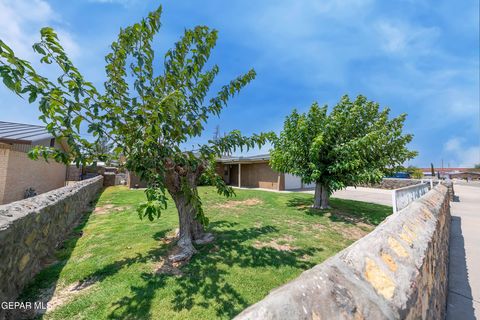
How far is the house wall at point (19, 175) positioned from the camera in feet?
32.3

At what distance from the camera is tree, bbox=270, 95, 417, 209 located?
8.51m

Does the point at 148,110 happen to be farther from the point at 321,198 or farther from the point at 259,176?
the point at 259,176

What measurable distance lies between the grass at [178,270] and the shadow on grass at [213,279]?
0.05 feet

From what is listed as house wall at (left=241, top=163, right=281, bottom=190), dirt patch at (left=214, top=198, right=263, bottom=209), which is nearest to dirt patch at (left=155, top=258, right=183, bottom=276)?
dirt patch at (left=214, top=198, right=263, bottom=209)

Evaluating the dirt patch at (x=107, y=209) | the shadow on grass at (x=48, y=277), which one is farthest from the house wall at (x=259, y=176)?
the shadow on grass at (x=48, y=277)

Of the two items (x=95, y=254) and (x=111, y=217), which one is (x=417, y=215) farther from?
(x=111, y=217)

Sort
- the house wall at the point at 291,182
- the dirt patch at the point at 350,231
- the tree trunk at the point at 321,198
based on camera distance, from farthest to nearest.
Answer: the house wall at the point at 291,182 < the tree trunk at the point at 321,198 < the dirt patch at the point at 350,231

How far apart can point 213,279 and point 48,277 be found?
289 cm

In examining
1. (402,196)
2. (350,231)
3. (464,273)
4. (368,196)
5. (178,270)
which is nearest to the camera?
(178,270)

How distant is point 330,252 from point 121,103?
523cm

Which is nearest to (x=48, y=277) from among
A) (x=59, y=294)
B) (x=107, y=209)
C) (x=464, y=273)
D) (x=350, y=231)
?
(x=59, y=294)

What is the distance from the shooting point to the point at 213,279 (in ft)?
12.0

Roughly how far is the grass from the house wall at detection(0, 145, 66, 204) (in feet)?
19.5

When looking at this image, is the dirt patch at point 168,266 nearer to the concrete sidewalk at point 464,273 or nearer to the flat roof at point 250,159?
the concrete sidewalk at point 464,273
